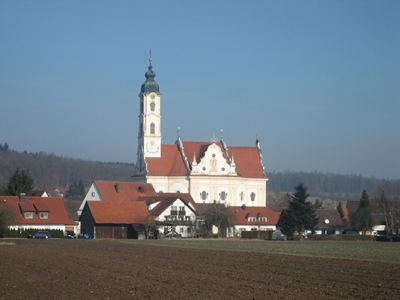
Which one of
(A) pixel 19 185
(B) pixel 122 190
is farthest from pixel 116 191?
(A) pixel 19 185

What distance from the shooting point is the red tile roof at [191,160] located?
103 m

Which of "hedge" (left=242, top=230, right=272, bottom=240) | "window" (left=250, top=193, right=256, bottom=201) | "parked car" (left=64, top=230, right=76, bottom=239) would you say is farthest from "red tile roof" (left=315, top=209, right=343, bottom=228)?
"parked car" (left=64, top=230, right=76, bottom=239)

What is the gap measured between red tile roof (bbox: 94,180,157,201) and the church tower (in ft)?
24.6

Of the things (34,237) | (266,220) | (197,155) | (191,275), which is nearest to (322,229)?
(266,220)

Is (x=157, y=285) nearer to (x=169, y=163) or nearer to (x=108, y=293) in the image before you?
(x=108, y=293)

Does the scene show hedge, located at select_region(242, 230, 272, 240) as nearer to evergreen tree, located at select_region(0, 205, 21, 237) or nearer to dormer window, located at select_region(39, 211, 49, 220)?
dormer window, located at select_region(39, 211, 49, 220)

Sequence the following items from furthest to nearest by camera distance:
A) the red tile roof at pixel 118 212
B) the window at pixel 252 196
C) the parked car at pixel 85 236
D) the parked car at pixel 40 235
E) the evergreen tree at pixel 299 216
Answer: the window at pixel 252 196
the evergreen tree at pixel 299 216
the red tile roof at pixel 118 212
the parked car at pixel 85 236
the parked car at pixel 40 235

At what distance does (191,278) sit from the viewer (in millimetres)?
27094

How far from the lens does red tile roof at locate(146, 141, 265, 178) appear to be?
10325 cm

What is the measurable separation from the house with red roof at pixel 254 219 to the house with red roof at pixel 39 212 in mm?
22577

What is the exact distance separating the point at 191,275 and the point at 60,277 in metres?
4.81

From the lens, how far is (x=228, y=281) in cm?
2619

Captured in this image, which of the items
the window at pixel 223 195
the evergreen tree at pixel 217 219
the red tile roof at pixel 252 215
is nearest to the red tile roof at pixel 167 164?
the window at pixel 223 195

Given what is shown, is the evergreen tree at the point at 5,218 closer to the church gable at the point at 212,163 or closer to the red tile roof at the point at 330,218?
the church gable at the point at 212,163
